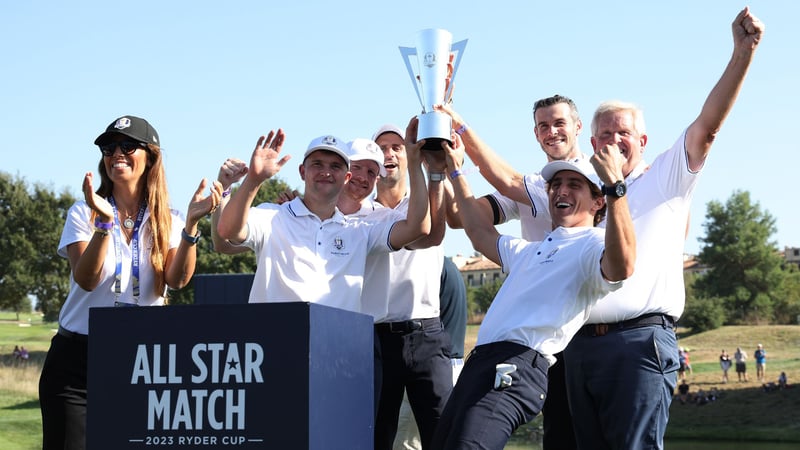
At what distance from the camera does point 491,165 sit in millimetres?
5473

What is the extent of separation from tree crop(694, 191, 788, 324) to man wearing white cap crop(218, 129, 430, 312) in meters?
67.1

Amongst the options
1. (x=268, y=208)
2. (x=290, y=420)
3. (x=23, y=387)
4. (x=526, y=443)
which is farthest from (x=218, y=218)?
(x=23, y=387)

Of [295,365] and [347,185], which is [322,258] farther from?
[295,365]

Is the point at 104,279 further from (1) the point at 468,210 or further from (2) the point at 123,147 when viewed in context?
(1) the point at 468,210

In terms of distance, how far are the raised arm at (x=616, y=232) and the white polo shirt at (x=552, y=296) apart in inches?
4.5

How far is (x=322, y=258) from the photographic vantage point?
5125mm

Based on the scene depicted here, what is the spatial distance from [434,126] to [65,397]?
7.47ft

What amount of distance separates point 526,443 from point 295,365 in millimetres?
26425

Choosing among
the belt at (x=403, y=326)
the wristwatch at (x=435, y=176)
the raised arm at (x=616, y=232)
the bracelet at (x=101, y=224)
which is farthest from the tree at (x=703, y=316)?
the bracelet at (x=101, y=224)

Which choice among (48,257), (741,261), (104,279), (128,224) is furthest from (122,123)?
(741,261)

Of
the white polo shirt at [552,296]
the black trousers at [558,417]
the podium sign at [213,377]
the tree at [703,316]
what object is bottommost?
the tree at [703,316]

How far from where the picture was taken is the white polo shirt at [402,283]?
5660mm

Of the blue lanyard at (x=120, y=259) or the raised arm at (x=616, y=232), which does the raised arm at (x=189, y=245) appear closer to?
the blue lanyard at (x=120, y=259)

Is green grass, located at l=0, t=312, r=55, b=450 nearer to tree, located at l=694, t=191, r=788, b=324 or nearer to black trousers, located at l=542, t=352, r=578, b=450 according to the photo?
black trousers, located at l=542, t=352, r=578, b=450
